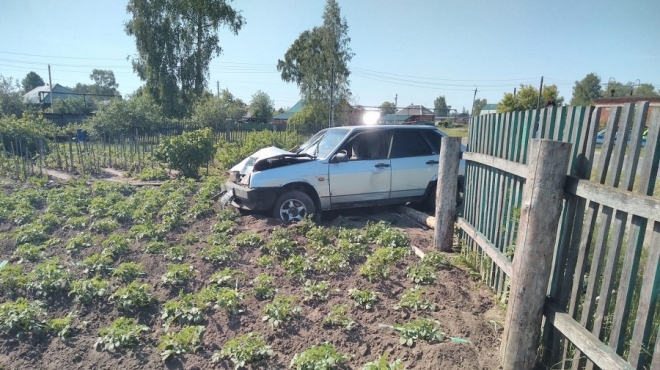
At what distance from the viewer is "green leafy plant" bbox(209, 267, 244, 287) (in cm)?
438

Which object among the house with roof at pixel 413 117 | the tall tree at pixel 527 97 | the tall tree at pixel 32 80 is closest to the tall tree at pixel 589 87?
the tall tree at pixel 527 97

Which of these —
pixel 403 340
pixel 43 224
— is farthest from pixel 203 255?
pixel 43 224

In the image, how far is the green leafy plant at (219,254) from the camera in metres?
5.00

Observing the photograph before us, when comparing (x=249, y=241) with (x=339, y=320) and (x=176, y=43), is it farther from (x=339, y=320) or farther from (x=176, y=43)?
(x=176, y=43)

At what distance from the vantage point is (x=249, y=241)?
555 cm

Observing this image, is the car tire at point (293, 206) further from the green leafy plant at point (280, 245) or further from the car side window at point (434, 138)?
the car side window at point (434, 138)

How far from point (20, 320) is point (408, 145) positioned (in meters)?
6.13

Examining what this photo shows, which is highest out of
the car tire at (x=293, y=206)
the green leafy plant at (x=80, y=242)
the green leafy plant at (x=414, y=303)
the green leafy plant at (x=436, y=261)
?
the car tire at (x=293, y=206)

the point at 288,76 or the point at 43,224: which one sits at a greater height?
the point at 288,76

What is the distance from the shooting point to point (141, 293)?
3.99m

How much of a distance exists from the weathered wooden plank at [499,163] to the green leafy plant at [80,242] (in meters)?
5.58

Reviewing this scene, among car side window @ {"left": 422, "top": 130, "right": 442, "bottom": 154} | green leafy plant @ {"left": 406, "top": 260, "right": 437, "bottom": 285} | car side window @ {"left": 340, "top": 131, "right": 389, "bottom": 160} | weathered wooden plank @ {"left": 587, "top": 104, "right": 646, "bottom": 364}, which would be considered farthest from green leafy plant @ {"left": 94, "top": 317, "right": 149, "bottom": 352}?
car side window @ {"left": 422, "top": 130, "right": 442, "bottom": 154}

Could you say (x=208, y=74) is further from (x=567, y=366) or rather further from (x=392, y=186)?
(x=567, y=366)

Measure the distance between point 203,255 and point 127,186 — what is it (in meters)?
5.94
